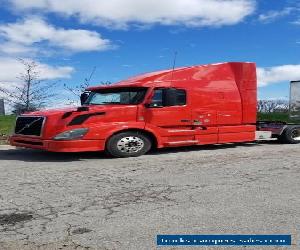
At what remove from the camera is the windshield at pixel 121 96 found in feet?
38.0

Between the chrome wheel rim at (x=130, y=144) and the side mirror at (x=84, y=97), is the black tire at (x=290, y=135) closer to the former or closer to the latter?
the chrome wheel rim at (x=130, y=144)

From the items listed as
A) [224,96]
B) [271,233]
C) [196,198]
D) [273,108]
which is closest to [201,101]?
[224,96]

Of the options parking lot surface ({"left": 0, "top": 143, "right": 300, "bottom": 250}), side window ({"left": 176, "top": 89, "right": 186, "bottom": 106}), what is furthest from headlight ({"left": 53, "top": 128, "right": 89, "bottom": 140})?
side window ({"left": 176, "top": 89, "right": 186, "bottom": 106})

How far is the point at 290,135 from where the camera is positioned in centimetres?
1443

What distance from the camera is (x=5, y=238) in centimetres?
495

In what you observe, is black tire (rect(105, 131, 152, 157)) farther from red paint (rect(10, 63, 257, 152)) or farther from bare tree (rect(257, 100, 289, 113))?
bare tree (rect(257, 100, 289, 113))

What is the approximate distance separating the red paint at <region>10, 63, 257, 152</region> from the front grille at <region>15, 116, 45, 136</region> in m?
0.14

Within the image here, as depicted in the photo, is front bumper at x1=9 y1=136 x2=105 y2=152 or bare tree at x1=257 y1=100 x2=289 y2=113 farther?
bare tree at x1=257 y1=100 x2=289 y2=113

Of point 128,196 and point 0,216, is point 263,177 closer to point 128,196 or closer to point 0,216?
point 128,196

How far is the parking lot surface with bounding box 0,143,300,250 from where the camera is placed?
16.8ft

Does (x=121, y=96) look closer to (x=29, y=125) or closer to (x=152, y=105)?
(x=152, y=105)

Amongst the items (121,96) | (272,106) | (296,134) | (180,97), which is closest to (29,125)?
(121,96)

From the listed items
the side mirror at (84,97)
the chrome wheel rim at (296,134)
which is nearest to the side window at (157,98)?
the side mirror at (84,97)

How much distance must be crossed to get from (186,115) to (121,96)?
1.72m
